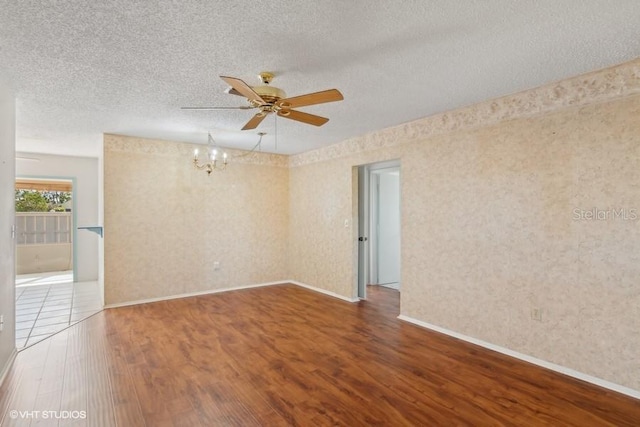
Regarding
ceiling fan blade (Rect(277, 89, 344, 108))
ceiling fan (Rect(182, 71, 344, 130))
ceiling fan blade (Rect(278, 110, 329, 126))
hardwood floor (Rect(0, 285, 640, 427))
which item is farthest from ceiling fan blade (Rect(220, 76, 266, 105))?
hardwood floor (Rect(0, 285, 640, 427))

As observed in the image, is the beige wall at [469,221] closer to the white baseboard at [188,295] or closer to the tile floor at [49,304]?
the white baseboard at [188,295]

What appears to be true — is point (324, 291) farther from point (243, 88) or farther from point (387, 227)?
point (243, 88)

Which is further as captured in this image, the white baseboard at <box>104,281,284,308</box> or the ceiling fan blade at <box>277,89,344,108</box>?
the white baseboard at <box>104,281,284,308</box>

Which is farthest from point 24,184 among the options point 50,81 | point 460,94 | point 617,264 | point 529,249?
point 617,264

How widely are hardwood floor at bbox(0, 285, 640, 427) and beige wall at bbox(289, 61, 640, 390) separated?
35cm

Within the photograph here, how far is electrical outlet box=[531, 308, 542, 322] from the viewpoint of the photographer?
3004 mm

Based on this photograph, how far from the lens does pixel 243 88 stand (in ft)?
7.39

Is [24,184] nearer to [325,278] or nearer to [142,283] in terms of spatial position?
[142,283]

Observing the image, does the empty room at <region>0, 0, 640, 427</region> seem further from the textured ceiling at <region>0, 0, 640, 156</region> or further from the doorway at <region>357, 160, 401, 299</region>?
the doorway at <region>357, 160, 401, 299</region>

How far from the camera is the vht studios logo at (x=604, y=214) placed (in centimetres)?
252

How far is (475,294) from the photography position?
3508mm

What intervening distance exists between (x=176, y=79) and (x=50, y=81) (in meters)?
1.15

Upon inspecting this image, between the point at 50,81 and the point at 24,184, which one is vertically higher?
the point at 50,81

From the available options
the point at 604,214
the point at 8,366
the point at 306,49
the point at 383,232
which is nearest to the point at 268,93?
the point at 306,49
